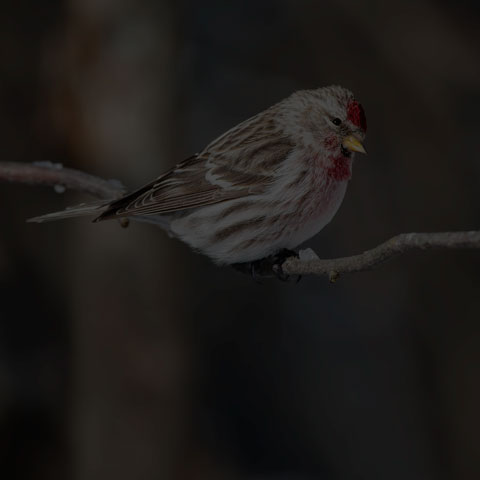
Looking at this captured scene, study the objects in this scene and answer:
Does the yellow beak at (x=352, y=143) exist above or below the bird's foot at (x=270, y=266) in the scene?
above

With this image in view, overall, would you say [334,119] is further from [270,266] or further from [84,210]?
[84,210]

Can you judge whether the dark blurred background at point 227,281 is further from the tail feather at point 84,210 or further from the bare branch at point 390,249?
the bare branch at point 390,249

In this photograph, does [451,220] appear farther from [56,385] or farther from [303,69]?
[56,385]

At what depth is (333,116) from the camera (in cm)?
338

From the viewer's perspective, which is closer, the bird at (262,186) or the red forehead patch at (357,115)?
the red forehead patch at (357,115)

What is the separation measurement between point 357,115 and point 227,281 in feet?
15.9

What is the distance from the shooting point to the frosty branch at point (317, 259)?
211 cm

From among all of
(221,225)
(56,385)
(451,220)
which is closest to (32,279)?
(56,385)

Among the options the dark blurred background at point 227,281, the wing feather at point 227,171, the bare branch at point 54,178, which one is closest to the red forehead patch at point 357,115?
the wing feather at point 227,171

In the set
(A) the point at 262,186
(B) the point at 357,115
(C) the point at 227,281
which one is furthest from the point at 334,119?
A: (C) the point at 227,281

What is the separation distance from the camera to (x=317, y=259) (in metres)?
2.83

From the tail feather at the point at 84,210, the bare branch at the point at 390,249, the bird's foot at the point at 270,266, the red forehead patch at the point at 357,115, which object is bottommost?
the bare branch at the point at 390,249

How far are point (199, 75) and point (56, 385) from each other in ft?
8.83

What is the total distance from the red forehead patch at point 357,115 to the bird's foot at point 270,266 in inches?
18.0
